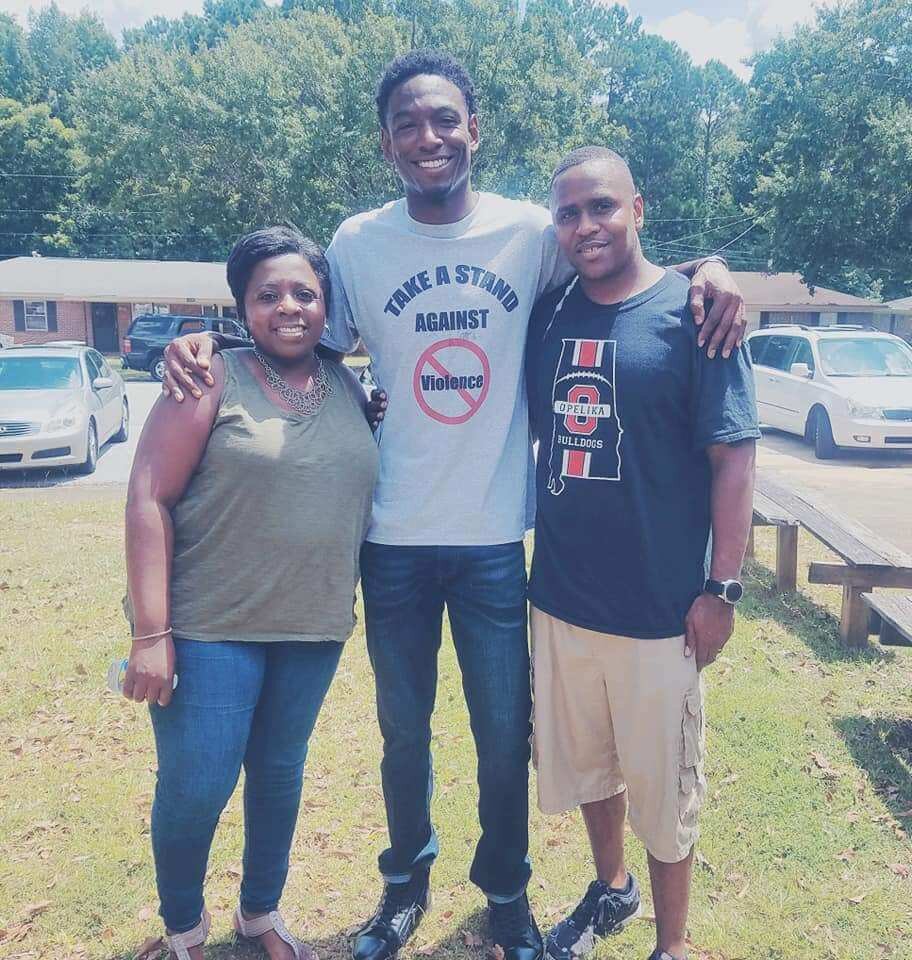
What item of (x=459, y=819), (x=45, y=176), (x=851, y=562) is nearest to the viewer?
(x=459, y=819)

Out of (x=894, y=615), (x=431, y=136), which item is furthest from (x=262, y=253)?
(x=894, y=615)

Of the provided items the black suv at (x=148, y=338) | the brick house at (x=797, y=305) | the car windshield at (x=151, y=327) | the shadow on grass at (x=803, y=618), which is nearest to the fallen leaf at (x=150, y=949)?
the shadow on grass at (x=803, y=618)

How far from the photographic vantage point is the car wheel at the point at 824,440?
12438 millimetres

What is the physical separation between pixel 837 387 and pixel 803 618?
7.79m

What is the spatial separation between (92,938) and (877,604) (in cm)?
379

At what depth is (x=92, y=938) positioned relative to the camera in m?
2.89

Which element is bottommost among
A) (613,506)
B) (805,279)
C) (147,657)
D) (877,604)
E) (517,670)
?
(877,604)

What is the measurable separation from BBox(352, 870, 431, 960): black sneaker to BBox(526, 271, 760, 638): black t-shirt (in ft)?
3.81

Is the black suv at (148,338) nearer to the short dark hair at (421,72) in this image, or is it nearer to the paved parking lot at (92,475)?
the paved parking lot at (92,475)

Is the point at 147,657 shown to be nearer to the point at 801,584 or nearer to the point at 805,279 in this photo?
the point at 801,584

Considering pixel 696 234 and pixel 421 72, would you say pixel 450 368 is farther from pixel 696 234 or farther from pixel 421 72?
pixel 696 234

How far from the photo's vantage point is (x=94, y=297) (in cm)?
3444

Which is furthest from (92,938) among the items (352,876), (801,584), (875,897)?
(801,584)

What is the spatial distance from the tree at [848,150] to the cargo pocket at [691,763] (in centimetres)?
2831
